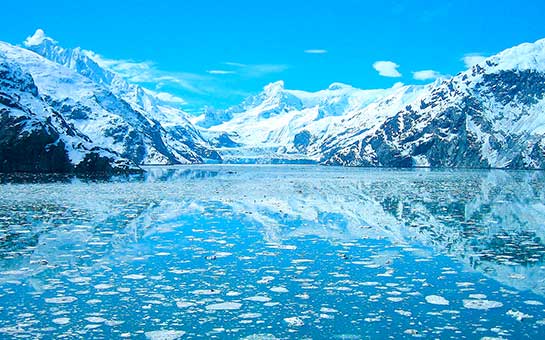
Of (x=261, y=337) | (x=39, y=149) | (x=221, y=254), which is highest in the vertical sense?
(x=39, y=149)

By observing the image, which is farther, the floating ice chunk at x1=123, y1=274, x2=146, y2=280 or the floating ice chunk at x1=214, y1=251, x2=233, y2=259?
the floating ice chunk at x1=214, y1=251, x2=233, y2=259

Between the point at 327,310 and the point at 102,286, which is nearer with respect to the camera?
the point at 327,310

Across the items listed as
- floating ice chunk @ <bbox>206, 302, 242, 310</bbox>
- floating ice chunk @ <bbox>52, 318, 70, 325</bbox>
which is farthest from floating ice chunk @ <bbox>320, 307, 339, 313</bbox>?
floating ice chunk @ <bbox>52, 318, 70, 325</bbox>

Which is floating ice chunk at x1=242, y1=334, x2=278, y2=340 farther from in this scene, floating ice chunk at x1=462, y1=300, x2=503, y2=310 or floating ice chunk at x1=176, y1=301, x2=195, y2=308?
floating ice chunk at x1=462, y1=300, x2=503, y2=310

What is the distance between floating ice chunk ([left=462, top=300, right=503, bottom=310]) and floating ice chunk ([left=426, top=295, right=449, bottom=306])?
681mm

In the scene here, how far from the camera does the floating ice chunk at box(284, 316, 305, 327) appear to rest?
53.6 feet

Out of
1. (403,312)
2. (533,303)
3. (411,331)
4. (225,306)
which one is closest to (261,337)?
(225,306)

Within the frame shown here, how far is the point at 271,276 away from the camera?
22734 mm

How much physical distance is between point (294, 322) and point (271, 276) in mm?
6205

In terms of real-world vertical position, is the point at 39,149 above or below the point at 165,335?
above

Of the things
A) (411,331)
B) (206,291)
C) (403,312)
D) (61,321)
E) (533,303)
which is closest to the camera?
(411,331)

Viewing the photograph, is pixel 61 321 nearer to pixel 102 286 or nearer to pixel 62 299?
pixel 62 299

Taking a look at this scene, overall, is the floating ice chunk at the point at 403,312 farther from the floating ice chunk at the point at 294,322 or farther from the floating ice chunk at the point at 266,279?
the floating ice chunk at the point at 266,279

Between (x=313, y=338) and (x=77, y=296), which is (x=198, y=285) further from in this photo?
(x=313, y=338)
